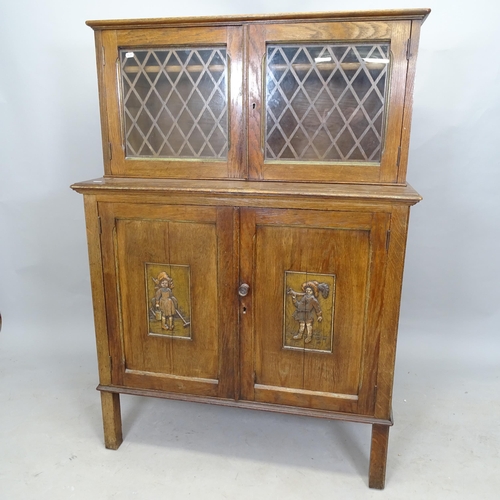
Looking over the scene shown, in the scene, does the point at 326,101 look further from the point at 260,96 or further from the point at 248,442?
the point at 248,442

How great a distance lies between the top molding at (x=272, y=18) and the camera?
5.20 feet

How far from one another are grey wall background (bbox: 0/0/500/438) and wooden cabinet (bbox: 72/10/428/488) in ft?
2.69

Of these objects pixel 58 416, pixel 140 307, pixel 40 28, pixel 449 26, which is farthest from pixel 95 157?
pixel 449 26

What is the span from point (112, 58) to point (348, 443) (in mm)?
1788

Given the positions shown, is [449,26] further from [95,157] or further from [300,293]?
[95,157]

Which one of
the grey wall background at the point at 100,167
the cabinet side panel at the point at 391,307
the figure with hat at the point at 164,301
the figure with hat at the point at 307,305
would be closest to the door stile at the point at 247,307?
the figure with hat at the point at 307,305

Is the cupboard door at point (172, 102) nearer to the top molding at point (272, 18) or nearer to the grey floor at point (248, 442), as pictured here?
the top molding at point (272, 18)

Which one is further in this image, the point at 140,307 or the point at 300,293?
the point at 140,307

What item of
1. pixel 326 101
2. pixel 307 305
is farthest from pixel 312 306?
pixel 326 101

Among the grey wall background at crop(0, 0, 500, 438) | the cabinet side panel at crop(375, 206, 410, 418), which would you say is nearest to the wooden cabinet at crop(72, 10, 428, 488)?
the cabinet side panel at crop(375, 206, 410, 418)

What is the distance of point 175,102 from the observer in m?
1.84

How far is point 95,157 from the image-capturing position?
8.76 feet

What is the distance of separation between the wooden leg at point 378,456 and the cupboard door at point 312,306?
0.10m

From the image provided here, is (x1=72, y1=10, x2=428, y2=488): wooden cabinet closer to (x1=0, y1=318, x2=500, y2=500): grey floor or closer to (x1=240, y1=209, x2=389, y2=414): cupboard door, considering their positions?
(x1=240, y1=209, x2=389, y2=414): cupboard door
